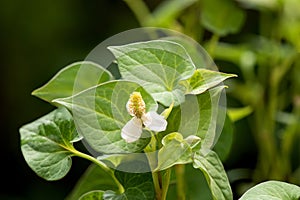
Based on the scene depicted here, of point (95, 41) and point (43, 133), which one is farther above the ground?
point (43, 133)

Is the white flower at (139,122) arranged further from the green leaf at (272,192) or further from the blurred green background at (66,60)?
the blurred green background at (66,60)

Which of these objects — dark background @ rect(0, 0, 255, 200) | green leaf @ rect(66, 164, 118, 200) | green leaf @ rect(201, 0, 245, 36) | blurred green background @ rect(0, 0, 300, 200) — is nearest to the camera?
green leaf @ rect(66, 164, 118, 200)

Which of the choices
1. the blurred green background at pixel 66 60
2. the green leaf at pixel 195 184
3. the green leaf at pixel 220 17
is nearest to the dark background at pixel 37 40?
the blurred green background at pixel 66 60

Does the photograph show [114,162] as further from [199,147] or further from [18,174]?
[18,174]

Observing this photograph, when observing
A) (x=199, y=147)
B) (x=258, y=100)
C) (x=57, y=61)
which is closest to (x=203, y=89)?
(x=199, y=147)

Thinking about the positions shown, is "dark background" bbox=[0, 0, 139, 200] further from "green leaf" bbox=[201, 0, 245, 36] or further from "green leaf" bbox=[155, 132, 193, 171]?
"green leaf" bbox=[155, 132, 193, 171]

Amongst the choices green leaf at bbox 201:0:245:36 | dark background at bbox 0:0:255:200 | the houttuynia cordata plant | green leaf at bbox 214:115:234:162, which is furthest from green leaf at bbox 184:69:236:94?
dark background at bbox 0:0:255:200
